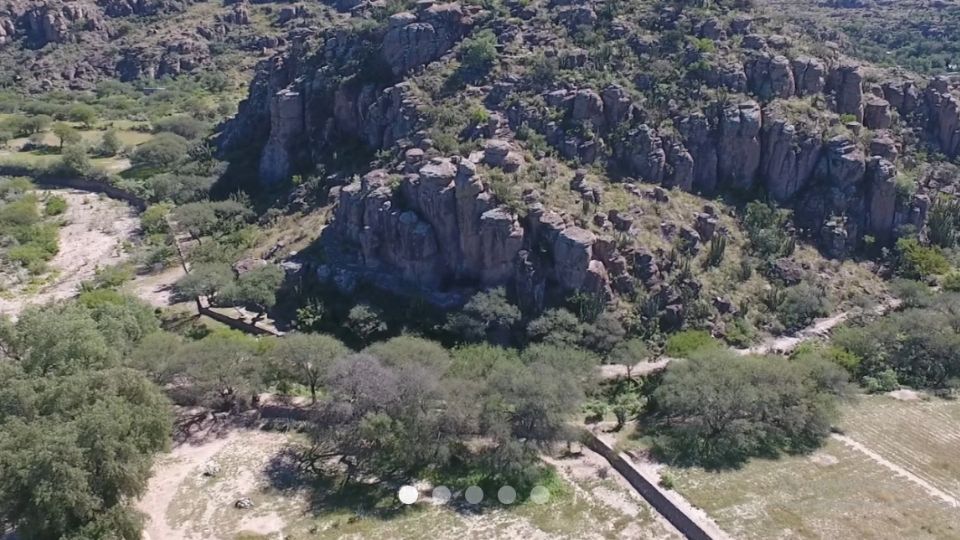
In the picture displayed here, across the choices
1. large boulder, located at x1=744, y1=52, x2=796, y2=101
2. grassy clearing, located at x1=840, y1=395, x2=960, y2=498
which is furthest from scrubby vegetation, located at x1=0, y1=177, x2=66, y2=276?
grassy clearing, located at x1=840, y1=395, x2=960, y2=498

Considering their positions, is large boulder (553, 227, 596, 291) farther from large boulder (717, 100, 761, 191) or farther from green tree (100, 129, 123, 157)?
green tree (100, 129, 123, 157)

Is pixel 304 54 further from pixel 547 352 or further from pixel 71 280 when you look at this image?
pixel 547 352

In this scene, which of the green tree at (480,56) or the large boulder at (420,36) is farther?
the large boulder at (420,36)

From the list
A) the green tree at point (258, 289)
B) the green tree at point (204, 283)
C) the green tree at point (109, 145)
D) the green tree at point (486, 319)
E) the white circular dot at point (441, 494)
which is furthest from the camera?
the green tree at point (109, 145)

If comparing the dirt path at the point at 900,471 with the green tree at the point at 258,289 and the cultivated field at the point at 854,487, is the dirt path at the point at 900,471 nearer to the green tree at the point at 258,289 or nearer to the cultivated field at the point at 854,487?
the cultivated field at the point at 854,487

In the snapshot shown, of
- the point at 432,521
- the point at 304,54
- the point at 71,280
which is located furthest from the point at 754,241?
the point at 71,280

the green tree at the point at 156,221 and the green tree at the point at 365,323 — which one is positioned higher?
the green tree at the point at 156,221

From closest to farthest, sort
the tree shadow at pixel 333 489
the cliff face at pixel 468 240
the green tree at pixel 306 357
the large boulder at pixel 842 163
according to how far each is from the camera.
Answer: the tree shadow at pixel 333 489, the green tree at pixel 306 357, the cliff face at pixel 468 240, the large boulder at pixel 842 163

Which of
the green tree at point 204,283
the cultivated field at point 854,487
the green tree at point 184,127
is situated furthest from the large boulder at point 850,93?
the green tree at point 184,127
